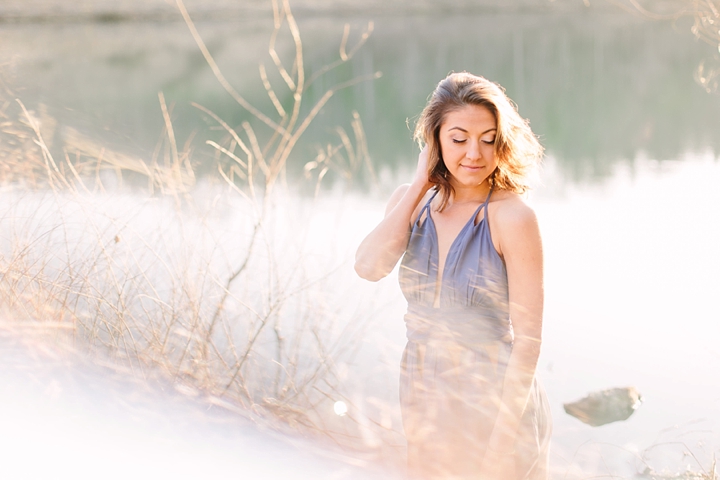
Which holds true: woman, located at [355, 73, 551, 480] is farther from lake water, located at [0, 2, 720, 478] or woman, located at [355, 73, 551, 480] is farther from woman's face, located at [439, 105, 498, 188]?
lake water, located at [0, 2, 720, 478]

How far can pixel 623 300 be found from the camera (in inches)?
214

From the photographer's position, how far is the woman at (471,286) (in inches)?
62.5

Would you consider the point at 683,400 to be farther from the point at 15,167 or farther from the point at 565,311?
the point at 15,167

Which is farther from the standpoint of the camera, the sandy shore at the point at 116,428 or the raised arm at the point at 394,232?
the raised arm at the point at 394,232

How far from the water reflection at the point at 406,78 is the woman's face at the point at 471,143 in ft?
10.2

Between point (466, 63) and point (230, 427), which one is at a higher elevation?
point (466, 63)

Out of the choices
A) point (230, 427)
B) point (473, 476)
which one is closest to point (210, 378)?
point (230, 427)

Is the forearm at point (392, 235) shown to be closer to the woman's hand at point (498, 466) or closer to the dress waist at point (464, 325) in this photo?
the dress waist at point (464, 325)

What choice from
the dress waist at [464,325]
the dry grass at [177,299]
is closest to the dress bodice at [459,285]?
the dress waist at [464,325]

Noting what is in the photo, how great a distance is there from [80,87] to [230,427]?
39.2ft

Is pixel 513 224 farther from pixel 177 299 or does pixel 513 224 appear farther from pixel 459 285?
pixel 177 299

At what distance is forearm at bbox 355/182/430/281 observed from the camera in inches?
71.1

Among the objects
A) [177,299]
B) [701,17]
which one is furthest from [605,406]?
[177,299]

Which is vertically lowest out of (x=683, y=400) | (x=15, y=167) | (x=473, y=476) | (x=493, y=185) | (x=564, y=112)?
(x=683, y=400)
